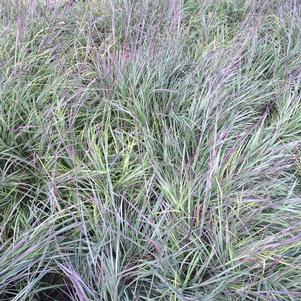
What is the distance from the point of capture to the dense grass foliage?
4.57 ft

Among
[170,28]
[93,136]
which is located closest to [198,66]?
[170,28]

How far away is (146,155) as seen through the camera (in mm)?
1788

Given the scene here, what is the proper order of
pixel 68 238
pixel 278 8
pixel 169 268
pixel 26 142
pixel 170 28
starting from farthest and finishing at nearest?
pixel 278 8 < pixel 170 28 < pixel 26 142 < pixel 68 238 < pixel 169 268

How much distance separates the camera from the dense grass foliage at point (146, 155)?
1392 mm

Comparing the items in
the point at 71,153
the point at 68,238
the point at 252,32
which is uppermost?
the point at 252,32

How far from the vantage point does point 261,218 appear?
5.17 ft

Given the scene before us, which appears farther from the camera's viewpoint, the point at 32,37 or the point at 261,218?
the point at 32,37

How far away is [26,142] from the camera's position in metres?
1.83

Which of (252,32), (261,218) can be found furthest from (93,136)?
(252,32)

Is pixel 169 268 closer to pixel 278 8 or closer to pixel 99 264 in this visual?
pixel 99 264

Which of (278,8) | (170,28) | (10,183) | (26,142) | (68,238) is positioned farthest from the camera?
(278,8)

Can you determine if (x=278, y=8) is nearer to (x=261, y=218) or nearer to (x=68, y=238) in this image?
(x=261, y=218)

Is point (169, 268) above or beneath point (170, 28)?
beneath

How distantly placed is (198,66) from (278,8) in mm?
1117
